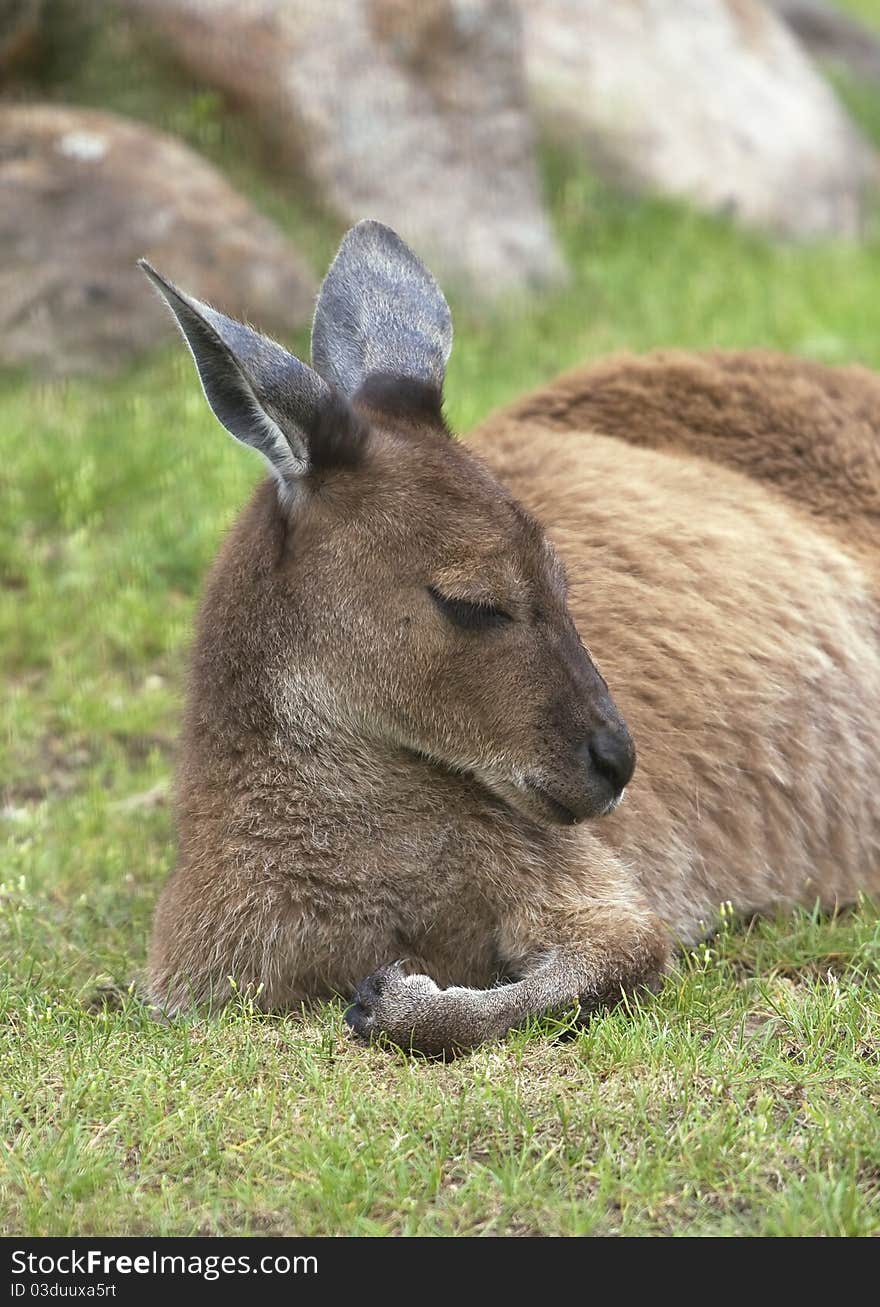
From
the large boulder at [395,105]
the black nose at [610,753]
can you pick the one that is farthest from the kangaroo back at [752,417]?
the large boulder at [395,105]

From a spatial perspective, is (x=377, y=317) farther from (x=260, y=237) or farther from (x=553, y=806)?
(x=260, y=237)

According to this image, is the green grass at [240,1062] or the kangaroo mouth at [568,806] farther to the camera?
the kangaroo mouth at [568,806]

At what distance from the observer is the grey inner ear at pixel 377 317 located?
4.74 meters

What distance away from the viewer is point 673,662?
197 inches

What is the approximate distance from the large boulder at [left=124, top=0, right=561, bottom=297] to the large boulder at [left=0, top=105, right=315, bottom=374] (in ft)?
2.66

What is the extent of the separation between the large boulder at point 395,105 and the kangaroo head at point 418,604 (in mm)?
5191

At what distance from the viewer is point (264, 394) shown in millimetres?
3994

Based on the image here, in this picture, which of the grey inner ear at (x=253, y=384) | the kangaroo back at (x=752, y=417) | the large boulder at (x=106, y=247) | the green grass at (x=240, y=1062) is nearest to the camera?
the green grass at (x=240, y=1062)

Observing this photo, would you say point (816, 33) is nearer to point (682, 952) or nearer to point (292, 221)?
point (292, 221)

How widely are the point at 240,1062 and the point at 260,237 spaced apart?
550 cm

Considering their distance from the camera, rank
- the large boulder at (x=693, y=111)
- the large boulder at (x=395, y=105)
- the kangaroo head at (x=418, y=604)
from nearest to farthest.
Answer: the kangaroo head at (x=418, y=604), the large boulder at (x=395, y=105), the large boulder at (x=693, y=111)

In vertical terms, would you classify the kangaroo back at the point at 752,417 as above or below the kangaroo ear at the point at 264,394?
below

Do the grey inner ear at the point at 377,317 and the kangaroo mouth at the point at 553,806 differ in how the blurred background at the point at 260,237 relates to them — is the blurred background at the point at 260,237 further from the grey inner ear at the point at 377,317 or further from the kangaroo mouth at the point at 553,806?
A: the grey inner ear at the point at 377,317

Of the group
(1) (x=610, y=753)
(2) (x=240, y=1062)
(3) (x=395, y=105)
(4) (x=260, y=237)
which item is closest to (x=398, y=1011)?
(2) (x=240, y=1062)
